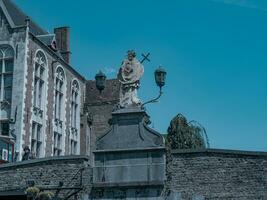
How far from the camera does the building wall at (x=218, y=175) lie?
15945mm

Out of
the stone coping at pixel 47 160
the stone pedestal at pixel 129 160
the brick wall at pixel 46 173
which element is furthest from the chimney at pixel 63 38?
the stone pedestal at pixel 129 160

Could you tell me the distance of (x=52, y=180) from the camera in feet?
58.2

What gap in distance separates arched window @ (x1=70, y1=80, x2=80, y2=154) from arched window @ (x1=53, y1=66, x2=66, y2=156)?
1.63m

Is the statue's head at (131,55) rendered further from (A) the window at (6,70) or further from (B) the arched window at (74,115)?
(B) the arched window at (74,115)

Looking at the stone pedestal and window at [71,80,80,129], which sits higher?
window at [71,80,80,129]

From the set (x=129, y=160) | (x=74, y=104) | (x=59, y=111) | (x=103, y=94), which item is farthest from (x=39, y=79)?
(x=129, y=160)

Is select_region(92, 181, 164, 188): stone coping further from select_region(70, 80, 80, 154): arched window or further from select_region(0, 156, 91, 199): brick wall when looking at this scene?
select_region(70, 80, 80, 154): arched window

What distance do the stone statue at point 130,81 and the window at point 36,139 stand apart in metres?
9.77

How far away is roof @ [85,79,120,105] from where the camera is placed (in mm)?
34594

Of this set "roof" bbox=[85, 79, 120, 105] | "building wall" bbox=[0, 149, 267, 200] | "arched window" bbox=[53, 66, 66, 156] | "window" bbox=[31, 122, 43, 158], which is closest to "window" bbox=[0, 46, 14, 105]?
"window" bbox=[31, 122, 43, 158]

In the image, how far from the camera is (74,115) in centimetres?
3153

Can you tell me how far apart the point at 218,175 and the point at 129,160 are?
2890mm

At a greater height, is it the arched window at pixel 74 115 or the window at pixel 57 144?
the arched window at pixel 74 115

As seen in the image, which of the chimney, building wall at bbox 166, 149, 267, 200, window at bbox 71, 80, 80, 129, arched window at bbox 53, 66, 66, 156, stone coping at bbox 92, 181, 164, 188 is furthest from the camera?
the chimney
